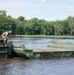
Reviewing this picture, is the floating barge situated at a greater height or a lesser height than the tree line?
lesser

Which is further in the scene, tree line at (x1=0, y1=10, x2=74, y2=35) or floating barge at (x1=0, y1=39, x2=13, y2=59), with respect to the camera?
tree line at (x1=0, y1=10, x2=74, y2=35)

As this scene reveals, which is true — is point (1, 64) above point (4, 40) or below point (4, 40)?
below

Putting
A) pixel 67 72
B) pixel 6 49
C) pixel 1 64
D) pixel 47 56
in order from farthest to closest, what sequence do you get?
pixel 47 56
pixel 6 49
pixel 1 64
pixel 67 72

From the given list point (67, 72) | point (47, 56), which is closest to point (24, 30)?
point (47, 56)

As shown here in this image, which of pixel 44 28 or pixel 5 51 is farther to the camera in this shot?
pixel 44 28

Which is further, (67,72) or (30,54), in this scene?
(30,54)

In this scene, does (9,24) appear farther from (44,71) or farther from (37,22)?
Result: (44,71)

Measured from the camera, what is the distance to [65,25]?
14175 centimetres

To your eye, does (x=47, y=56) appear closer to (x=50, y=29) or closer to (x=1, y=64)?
(x=1, y=64)

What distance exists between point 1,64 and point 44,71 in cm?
498

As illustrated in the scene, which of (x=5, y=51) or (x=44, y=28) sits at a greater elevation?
(x=44, y=28)

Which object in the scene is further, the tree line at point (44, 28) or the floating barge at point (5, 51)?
the tree line at point (44, 28)

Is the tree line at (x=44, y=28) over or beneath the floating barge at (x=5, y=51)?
over

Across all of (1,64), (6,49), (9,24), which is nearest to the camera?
(1,64)
